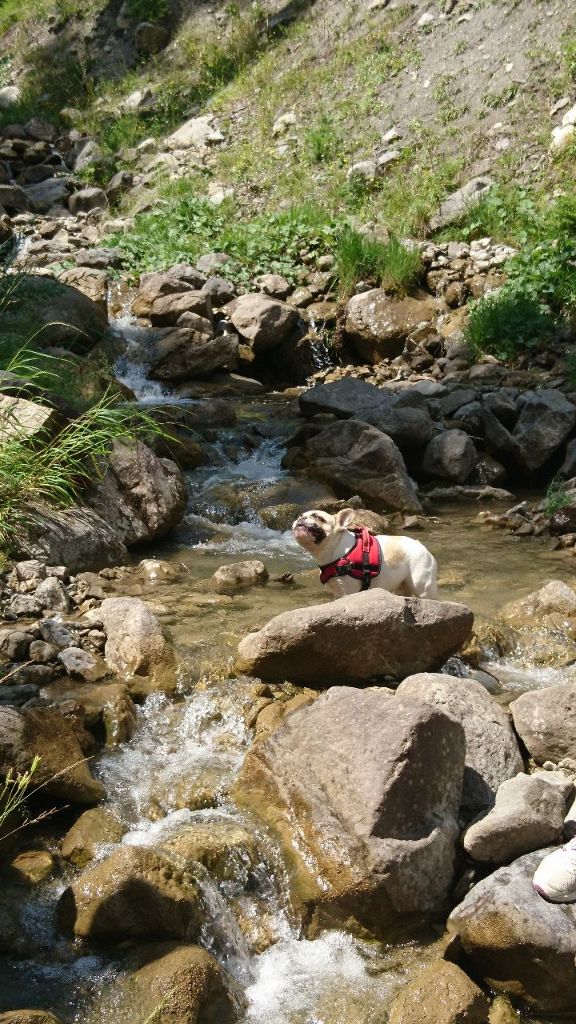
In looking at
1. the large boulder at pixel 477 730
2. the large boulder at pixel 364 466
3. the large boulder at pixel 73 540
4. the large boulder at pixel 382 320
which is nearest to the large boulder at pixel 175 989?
the large boulder at pixel 477 730

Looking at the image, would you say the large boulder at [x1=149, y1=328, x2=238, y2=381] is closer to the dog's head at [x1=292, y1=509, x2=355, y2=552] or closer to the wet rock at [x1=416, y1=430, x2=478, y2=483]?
the wet rock at [x1=416, y1=430, x2=478, y2=483]

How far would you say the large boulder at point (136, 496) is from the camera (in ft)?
23.0

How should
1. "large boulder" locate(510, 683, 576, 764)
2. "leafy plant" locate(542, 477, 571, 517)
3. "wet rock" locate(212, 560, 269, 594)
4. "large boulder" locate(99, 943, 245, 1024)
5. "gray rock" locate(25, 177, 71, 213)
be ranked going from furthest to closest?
"gray rock" locate(25, 177, 71, 213) → "leafy plant" locate(542, 477, 571, 517) → "wet rock" locate(212, 560, 269, 594) → "large boulder" locate(510, 683, 576, 764) → "large boulder" locate(99, 943, 245, 1024)

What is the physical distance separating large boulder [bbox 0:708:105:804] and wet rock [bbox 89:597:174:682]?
93 cm

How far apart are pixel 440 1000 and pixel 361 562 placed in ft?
8.47

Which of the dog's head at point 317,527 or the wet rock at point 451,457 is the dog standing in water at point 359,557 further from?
the wet rock at point 451,457

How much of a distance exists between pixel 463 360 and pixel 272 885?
966 cm

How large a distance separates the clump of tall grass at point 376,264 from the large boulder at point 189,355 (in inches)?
106

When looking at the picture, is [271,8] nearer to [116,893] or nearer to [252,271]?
[252,271]

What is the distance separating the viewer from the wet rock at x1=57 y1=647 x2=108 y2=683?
189 inches

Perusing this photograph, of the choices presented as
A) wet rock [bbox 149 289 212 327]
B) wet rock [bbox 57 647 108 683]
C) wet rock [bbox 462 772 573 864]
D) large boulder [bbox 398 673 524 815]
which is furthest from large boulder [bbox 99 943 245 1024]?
wet rock [bbox 149 289 212 327]

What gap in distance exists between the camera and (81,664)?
190 inches

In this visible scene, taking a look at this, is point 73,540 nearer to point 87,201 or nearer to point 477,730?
point 477,730

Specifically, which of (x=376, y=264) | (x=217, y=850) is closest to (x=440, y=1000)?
(x=217, y=850)
